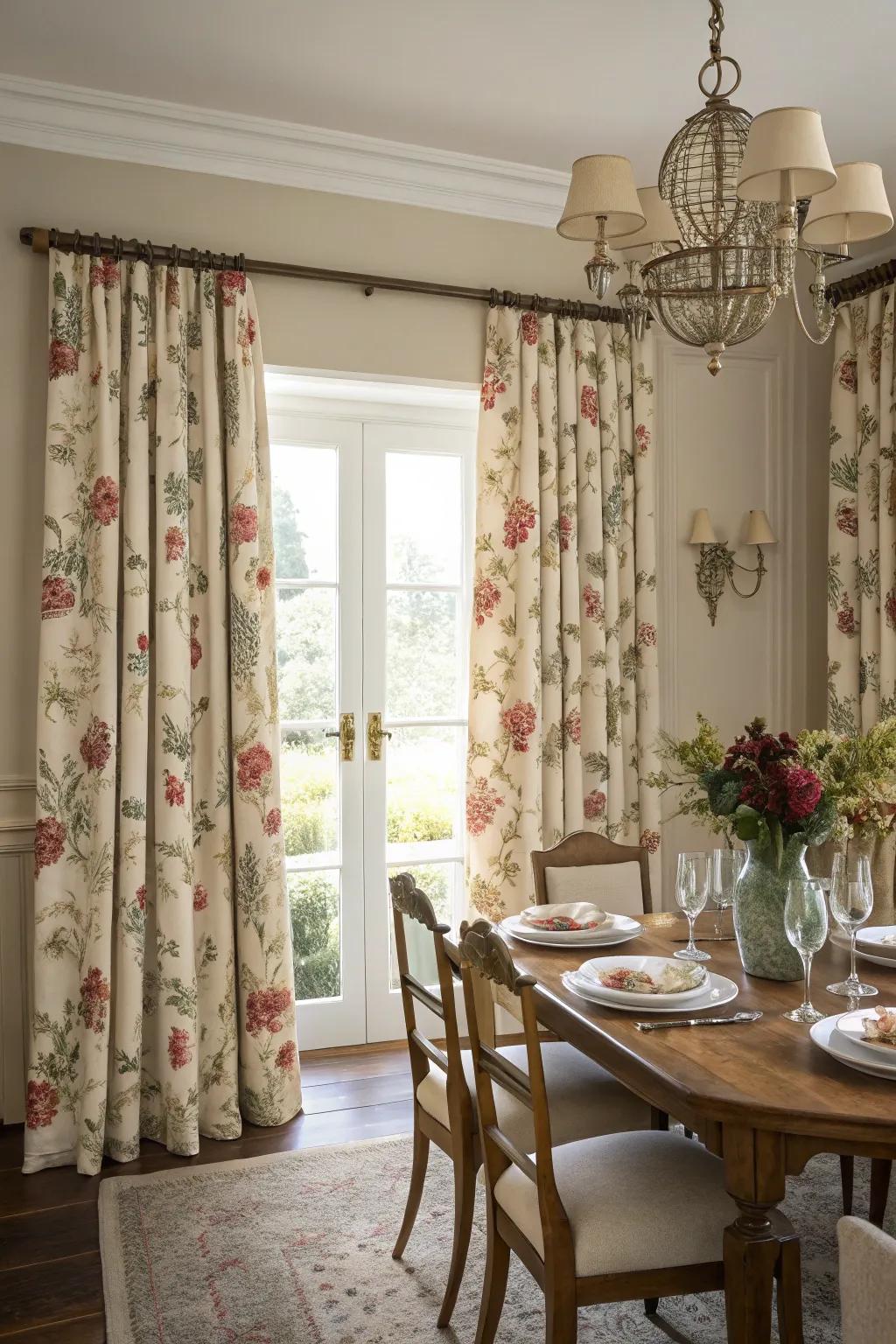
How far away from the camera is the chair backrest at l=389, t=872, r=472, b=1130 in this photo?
2209 millimetres

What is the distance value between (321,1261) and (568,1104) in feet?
2.48

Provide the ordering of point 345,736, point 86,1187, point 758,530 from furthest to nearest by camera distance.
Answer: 1. point 758,530
2. point 345,736
3. point 86,1187

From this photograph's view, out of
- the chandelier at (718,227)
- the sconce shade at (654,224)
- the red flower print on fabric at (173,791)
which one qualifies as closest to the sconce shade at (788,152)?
the chandelier at (718,227)

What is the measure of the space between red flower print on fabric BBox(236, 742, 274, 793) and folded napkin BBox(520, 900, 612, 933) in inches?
41.1

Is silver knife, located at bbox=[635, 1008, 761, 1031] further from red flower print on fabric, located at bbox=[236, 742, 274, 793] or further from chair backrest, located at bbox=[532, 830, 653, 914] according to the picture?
red flower print on fabric, located at bbox=[236, 742, 274, 793]

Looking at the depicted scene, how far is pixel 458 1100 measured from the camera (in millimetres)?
2236

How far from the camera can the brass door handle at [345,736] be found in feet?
13.0

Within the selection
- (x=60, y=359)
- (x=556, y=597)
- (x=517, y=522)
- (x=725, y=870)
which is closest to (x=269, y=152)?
(x=60, y=359)

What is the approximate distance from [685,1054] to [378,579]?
2488 mm

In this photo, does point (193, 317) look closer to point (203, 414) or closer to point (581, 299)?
point (203, 414)

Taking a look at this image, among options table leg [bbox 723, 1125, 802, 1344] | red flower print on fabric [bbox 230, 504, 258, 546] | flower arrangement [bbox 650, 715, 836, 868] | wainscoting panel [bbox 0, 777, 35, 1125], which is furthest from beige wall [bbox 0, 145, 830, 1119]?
table leg [bbox 723, 1125, 802, 1344]

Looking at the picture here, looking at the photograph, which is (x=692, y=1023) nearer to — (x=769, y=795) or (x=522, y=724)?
(x=769, y=795)

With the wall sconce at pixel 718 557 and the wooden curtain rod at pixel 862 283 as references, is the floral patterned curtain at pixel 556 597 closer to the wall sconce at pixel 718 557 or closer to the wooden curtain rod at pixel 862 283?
the wall sconce at pixel 718 557

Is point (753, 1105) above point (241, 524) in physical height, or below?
below
